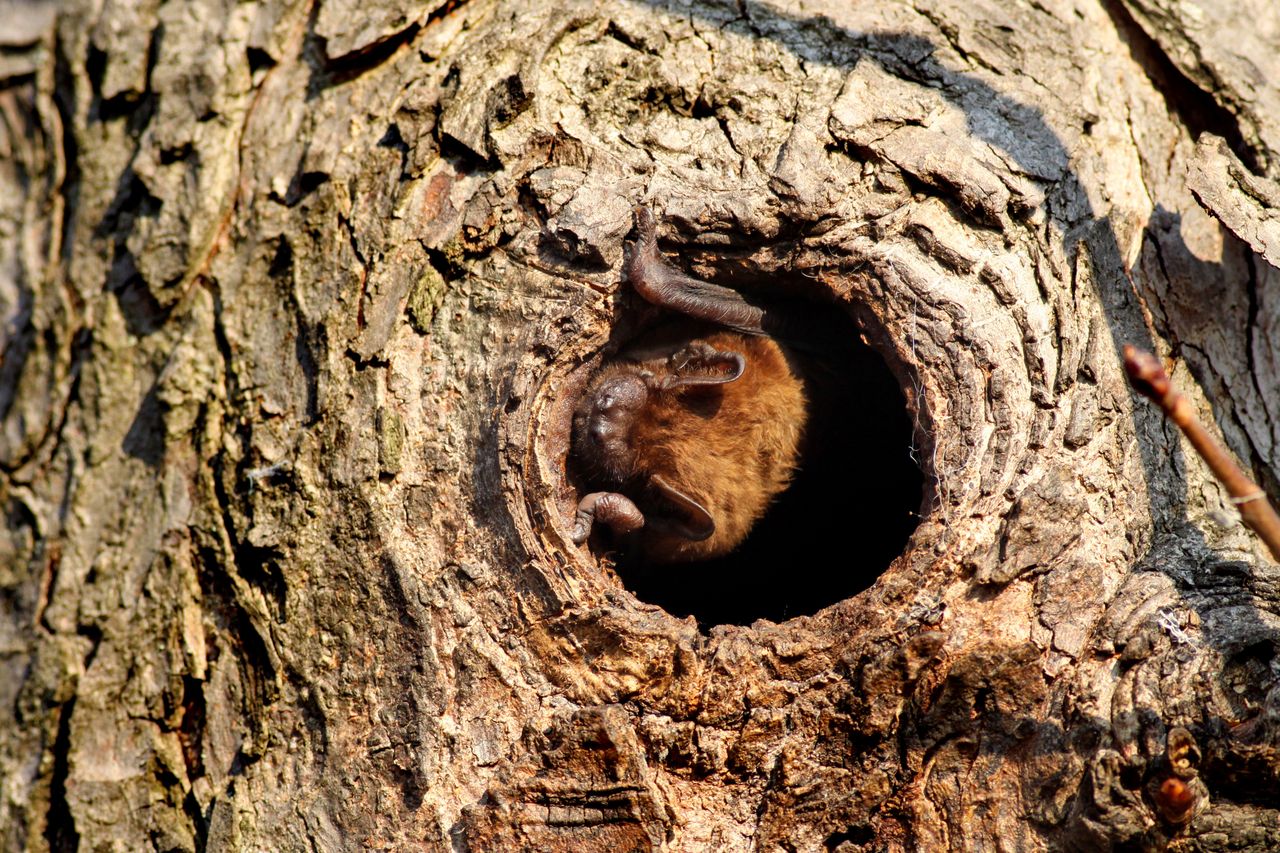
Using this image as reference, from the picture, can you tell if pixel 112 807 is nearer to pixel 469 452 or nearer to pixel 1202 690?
pixel 469 452

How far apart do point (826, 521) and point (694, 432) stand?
94 cm

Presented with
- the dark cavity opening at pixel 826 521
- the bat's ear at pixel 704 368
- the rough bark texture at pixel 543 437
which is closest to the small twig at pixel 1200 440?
the rough bark texture at pixel 543 437

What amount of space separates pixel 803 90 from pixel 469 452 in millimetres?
1386

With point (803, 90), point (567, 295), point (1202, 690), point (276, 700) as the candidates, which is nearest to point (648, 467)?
point (567, 295)

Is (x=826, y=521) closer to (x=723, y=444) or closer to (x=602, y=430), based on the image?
(x=723, y=444)

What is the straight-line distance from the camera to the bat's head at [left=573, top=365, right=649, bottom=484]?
3.44 metres

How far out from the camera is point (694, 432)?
12.6 feet

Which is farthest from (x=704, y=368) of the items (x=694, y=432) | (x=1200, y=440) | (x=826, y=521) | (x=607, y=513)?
(x=1200, y=440)

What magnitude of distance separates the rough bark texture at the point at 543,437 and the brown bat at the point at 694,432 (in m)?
0.40

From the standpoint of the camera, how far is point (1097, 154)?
307 centimetres

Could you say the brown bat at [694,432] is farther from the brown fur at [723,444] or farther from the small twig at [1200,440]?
the small twig at [1200,440]

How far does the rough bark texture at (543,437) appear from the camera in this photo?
231 cm

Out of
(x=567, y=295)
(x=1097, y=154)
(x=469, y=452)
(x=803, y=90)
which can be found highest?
(x=1097, y=154)

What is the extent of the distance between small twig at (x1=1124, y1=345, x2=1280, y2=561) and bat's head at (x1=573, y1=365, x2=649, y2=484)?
5.84 ft
